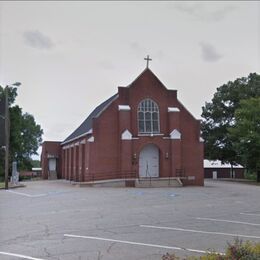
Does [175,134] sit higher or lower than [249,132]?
lower

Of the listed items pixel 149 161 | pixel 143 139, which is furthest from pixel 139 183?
pixel 143 139

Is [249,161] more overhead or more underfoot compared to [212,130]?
more underfoot

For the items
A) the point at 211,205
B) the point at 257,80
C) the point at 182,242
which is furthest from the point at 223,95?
the point at 182,242

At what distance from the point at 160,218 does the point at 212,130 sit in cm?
4860

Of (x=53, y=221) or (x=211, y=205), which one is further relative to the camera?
(x=211, y=205)

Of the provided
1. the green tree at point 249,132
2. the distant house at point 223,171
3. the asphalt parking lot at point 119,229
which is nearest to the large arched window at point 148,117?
the green tree at point 249,132

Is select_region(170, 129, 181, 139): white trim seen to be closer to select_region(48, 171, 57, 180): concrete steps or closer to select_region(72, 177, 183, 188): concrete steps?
select_region(72, 177, 183, 188): concrete steps

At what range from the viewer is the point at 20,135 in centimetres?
6788

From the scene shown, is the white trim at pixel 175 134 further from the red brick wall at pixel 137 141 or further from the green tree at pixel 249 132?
the green tree at pixel 249 132

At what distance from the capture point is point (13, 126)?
6088cm

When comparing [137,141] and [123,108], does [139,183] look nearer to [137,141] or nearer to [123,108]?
[137,141]

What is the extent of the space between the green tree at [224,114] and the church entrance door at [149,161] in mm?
21844

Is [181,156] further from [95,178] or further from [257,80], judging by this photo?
[257,80]

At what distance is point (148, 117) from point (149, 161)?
3.95 metres
